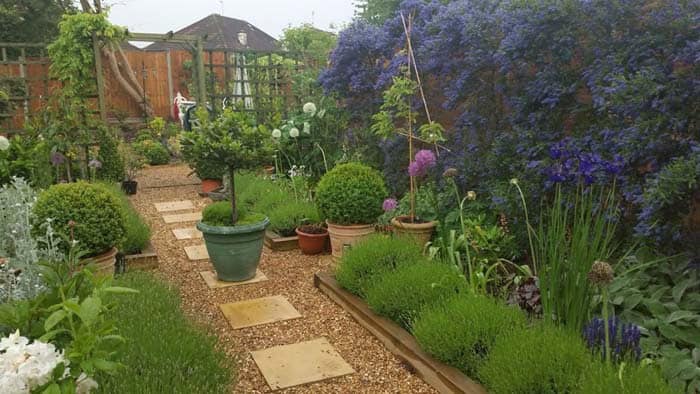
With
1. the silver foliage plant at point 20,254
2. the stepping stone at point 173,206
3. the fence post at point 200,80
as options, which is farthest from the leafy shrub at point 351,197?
the fence post at point 200,80

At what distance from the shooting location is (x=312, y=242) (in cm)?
453

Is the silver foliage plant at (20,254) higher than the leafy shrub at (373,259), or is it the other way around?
the silver foliage plant at (20,254)

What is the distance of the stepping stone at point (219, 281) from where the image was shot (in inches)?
151

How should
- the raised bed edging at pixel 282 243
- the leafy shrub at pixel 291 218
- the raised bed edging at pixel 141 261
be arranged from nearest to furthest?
the raised bed edging at pixel 141 261
the raised bed edging at pixel 282 243
the leafy shrub at pixel 291 218

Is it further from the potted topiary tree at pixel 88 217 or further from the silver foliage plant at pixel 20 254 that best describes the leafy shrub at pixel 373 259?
the silver foliage plant at pixel 20 254

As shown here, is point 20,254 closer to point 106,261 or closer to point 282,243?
point 106,261

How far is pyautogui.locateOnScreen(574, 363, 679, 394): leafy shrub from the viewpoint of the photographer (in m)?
1.76

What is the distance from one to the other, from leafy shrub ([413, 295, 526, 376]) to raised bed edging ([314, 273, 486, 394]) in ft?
0.17

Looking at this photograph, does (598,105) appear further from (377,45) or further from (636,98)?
(377,45)

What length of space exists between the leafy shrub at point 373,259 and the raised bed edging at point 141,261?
5.19ft

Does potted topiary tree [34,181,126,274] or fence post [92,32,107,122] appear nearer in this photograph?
potted topiary tree [34,181,126,274]

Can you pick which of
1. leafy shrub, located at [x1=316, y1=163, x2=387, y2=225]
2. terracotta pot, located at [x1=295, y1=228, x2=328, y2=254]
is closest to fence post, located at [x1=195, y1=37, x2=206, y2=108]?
terracotta pot, located at [x1=295, y1=228, x2=328, y2=254]

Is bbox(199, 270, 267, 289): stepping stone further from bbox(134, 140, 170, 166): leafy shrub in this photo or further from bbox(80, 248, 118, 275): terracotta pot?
bbox(134, 140, 170, 166): leafy shrub

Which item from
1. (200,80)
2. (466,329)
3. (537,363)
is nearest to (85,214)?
(466,329)
